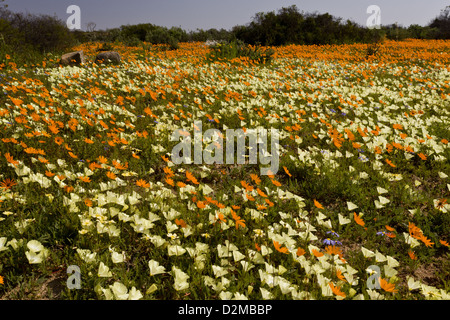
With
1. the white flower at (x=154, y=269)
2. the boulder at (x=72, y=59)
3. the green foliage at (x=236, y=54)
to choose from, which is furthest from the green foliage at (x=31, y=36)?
the white flower at (x=154, y=269)

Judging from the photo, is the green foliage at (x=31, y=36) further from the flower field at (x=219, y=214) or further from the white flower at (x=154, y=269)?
the white flower at (x=154, y=269)

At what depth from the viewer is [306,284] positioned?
2.21 metres

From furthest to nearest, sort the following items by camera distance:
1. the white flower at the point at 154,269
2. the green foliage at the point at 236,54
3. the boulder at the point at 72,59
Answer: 1. the green foliage at the point at 236,54
2. the boulder at the point at 72,59
3. the white flower at the point at 154,269

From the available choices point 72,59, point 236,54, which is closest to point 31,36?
point 72,59

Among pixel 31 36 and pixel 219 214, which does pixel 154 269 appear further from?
pixel 31 36

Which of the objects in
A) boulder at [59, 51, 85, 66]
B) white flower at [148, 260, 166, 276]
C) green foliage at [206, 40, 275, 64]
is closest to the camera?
white flower at [148, 260, 166, 276]

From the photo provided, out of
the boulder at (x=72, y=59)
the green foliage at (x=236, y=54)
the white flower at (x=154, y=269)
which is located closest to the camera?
the white flower at (x=154, y=269)

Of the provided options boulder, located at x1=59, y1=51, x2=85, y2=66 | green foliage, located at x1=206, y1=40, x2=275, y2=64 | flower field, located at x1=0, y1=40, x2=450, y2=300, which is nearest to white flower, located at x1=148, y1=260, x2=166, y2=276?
flower field, located at x1=0, y1=40, x2=450, y2=300

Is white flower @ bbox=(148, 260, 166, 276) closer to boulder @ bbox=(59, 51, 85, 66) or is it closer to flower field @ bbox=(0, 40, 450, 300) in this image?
flower field @ bbox=(0, 40, 450, 300)

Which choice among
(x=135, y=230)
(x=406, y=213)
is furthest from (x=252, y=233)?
(x=406, y=213)

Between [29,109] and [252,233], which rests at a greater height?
[29,109]
